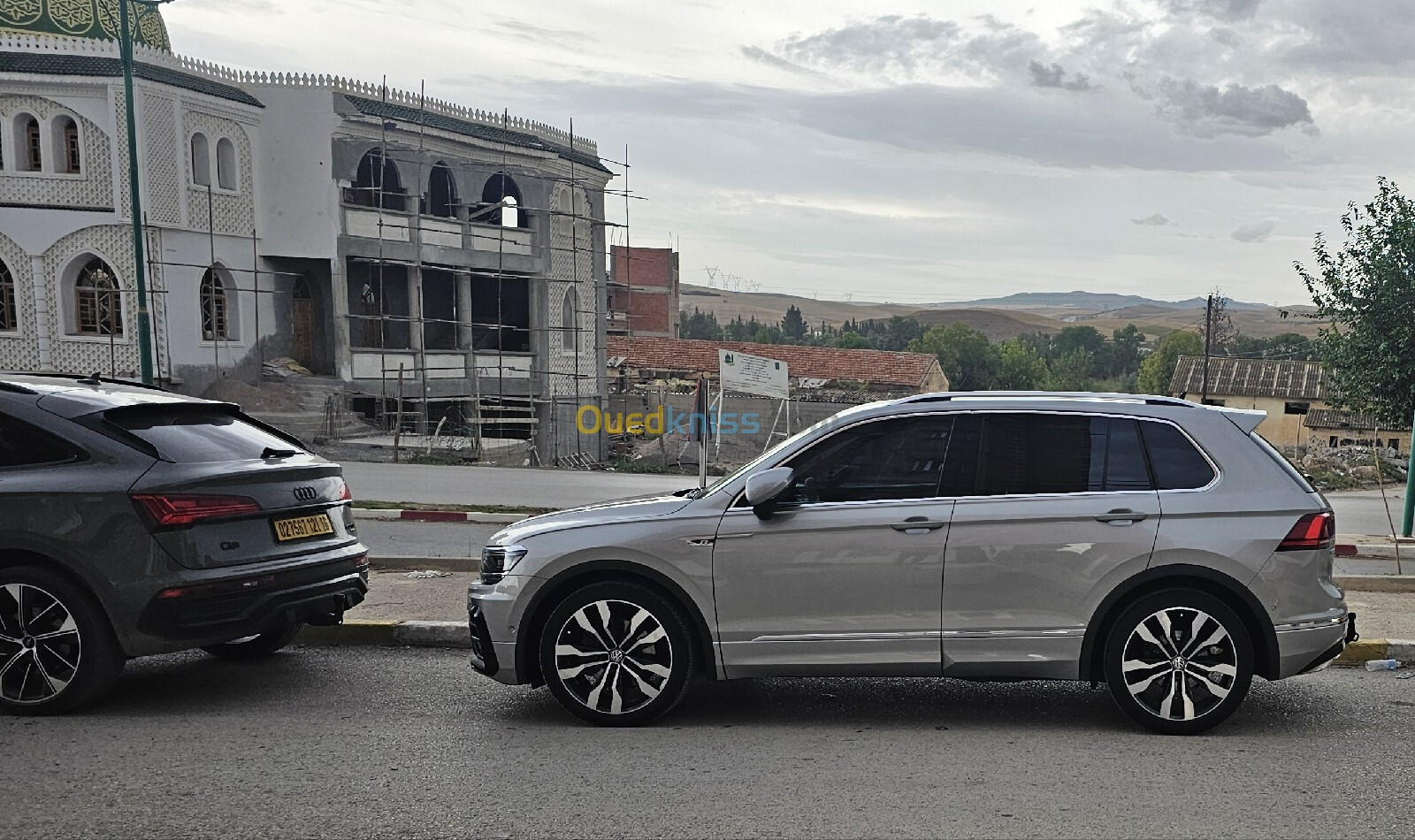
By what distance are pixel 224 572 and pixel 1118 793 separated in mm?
4352

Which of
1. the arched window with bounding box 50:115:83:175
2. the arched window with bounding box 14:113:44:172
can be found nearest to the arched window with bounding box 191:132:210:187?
the arched window with bounding box 50:115:83:175

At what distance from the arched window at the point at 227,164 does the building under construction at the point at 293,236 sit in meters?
→ 0.05

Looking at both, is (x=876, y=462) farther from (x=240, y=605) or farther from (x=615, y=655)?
(x=240, y=605)

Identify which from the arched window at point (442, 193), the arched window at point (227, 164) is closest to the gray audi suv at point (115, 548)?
the arched window at point (227, 164)

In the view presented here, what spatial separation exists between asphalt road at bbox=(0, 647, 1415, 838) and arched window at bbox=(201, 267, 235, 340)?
28.1 m

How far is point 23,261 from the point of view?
3072 cm

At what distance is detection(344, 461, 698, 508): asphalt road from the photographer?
704 inches

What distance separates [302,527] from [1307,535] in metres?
5.19

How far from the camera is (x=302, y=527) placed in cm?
625

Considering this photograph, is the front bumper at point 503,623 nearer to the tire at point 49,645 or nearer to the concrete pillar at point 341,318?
the tire at point 49,645

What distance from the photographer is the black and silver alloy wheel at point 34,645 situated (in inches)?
223

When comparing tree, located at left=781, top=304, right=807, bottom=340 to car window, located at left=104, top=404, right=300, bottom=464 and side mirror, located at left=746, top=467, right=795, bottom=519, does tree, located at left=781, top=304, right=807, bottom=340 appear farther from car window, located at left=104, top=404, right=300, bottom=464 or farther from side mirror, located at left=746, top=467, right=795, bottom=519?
side mirror, located at left=746, top=467, right=795, bottom=519

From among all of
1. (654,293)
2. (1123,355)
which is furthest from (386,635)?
(1123,355)

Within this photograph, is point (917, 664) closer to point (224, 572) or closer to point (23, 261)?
point (224, 572)
